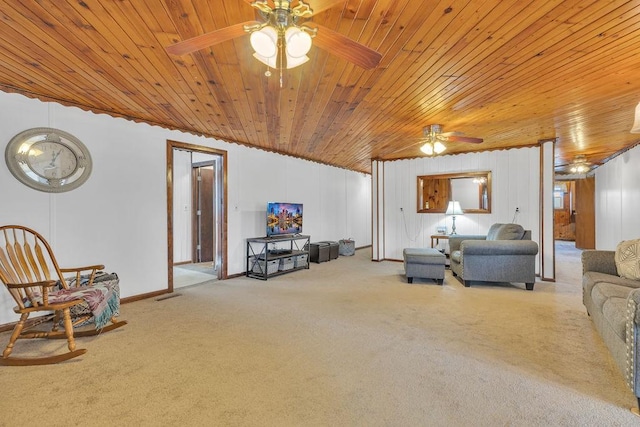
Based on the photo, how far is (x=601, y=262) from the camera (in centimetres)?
288

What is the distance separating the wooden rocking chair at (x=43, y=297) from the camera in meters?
2.23

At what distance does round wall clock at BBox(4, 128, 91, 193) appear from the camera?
9.38 ft

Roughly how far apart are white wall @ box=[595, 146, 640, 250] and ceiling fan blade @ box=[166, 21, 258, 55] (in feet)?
22.7

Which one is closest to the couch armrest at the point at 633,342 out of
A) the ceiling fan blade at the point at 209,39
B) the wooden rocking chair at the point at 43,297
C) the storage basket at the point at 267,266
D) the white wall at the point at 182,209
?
the ceiling fan blade at the point at 209,39

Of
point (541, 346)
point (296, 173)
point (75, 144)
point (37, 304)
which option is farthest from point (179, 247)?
point (541, 346)

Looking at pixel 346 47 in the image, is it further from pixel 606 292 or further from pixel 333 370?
pixel 606 292

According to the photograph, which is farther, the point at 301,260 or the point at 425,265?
the point at 301,260

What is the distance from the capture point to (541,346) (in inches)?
94.0

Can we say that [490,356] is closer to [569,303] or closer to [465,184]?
[569,303]

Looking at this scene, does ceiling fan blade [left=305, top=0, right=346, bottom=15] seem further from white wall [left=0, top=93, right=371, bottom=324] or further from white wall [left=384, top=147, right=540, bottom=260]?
white wall [left=384, top=147, right=540, bottom=260]

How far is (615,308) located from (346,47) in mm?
2399

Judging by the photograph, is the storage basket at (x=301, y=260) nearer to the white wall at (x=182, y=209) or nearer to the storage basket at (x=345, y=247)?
the storage basket at (x=345, y=247)

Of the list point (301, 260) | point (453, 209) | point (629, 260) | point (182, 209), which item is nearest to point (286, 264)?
point (301, 260)

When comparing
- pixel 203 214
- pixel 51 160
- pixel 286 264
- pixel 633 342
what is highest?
pixel 51 160
